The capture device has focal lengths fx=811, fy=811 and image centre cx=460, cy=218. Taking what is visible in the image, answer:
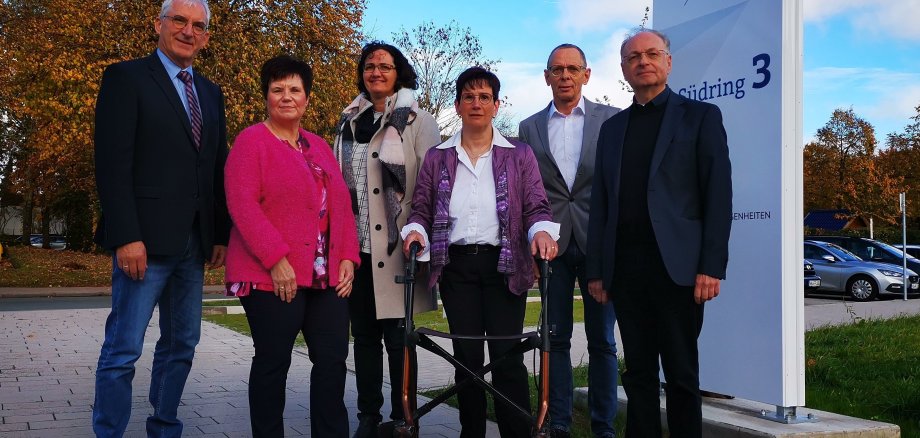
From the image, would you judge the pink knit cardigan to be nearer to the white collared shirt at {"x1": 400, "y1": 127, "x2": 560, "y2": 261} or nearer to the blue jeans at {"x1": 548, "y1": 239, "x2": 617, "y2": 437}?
the white collared shirt at {"x1": 400, "y1": 127, "x2": 560, "y2": 261}

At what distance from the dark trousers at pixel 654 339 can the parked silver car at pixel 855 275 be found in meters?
19.0

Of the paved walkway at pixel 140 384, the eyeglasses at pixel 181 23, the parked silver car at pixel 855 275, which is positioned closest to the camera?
the eyeglasses at pixel 181 23

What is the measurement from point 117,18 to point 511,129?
23.2 metres

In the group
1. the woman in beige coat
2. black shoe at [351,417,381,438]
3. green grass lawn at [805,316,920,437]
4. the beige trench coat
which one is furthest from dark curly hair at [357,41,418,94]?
green grass lawn at [805,316,920,437]

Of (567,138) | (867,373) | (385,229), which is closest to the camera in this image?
(385,229)

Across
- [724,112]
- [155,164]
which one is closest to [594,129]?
[724,112]

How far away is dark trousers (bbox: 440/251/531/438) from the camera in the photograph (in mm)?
4164

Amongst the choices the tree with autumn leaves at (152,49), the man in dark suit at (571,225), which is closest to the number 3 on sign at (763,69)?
the man in dark suit at (571,225)

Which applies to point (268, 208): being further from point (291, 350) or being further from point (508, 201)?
point (508, 201)

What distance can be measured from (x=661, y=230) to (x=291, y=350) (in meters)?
1.84

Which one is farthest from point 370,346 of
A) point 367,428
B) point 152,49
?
point 152,49

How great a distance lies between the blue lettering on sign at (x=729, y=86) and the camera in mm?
4738

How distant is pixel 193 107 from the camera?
416cm

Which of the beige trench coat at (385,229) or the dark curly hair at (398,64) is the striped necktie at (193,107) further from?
the dark curly hair at (398,64)
